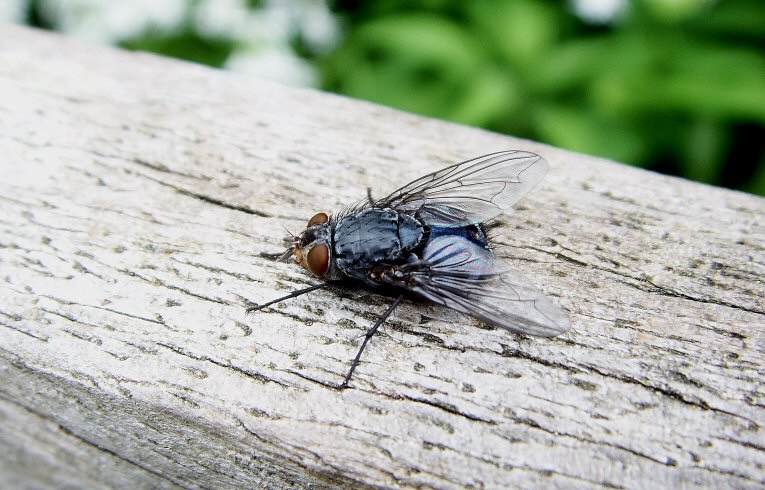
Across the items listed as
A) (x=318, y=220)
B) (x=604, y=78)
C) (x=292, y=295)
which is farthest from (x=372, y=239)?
(x=604, y=78)

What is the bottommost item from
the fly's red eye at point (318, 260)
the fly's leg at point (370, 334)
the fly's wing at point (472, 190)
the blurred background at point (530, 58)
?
the fly's leg at point (370, 334)

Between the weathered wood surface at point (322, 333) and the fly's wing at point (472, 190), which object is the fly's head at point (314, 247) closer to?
the weathered wood surface at point (322, 333)

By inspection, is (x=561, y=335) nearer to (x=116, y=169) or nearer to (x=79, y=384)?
(x=79, y=384)

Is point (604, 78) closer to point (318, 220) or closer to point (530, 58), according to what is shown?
point (530, 58)

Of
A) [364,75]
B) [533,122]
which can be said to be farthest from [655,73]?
[364,75]

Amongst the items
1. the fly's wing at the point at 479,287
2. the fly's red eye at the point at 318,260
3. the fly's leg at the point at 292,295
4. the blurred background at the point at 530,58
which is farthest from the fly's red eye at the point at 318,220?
the blurred background at the point at 530,58
